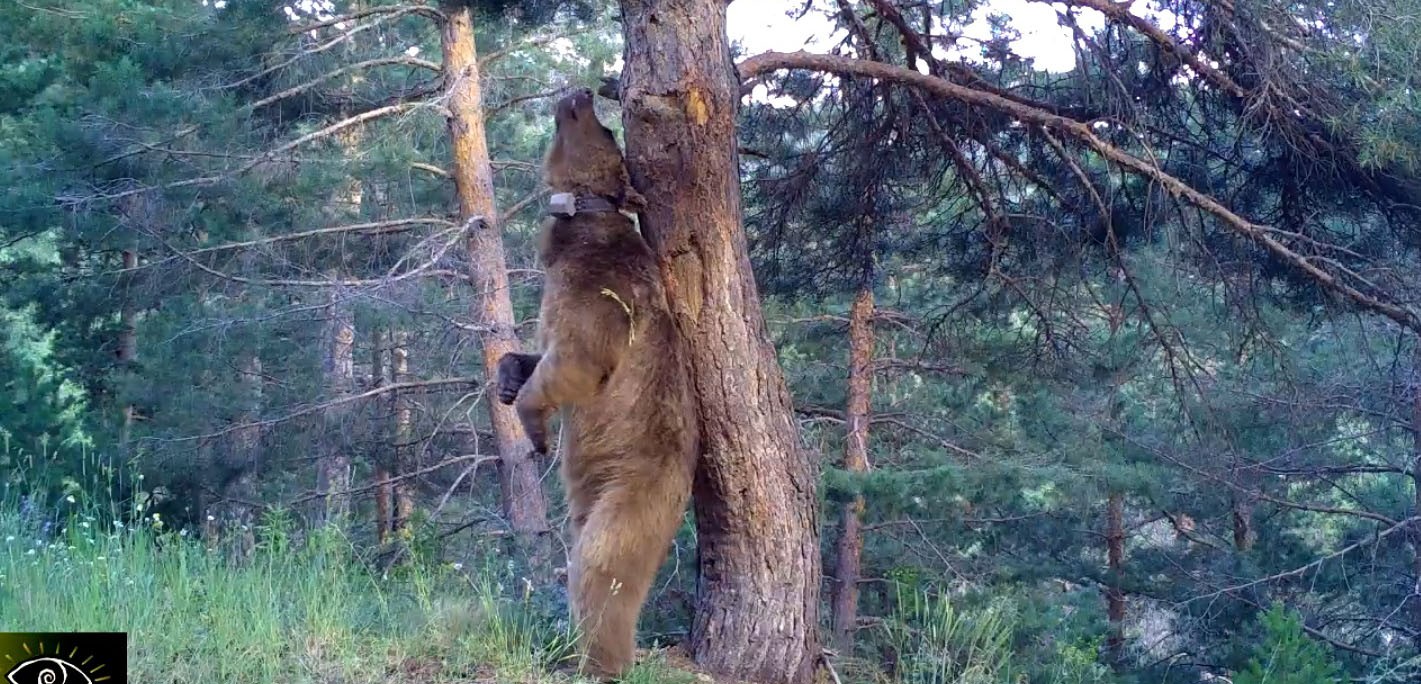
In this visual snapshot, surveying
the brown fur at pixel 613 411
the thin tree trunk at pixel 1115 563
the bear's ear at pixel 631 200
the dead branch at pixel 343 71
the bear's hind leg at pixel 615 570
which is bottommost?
the thin tree trunk at pixel 1115 563

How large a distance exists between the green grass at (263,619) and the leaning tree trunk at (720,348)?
2.00 ft

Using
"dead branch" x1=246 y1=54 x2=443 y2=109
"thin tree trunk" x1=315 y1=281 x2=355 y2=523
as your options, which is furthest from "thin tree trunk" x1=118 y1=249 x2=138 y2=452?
"dead branch" x1=246 y1=54 x2=443 y2=109

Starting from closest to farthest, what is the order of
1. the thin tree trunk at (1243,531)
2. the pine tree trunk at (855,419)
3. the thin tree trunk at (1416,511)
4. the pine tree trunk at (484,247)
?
the thin tree trunk at (1416,511), the pine tree trunk at (484,247), the pine tree trunk at (855,419), the thin tree trunk at (1243,531)

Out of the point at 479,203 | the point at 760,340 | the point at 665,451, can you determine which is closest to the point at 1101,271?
the point at 760,340

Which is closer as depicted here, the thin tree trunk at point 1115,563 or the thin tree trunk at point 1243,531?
the thin tree trunk at point 1115,563

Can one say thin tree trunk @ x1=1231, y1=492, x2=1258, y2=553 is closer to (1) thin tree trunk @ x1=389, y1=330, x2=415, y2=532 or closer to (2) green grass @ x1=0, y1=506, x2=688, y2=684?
(1) thin tree trunk @ x1=389, y1=330, x2=415, y2=532

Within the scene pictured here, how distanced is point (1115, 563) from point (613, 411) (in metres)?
18.3

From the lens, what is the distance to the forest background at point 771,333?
6562 millimetres

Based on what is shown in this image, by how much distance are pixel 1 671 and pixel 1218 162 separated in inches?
326

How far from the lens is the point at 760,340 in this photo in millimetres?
6691

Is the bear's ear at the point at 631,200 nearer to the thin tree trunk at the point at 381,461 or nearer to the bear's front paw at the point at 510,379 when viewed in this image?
the bear's front paw at the point at 510,379

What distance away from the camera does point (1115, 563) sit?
22438 mm

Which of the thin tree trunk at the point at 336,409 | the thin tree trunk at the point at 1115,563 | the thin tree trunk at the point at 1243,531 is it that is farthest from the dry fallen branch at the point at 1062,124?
the thin tree trunk at the point at 1115,563

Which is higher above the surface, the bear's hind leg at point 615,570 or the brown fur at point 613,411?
the brown fur at point 613,411
